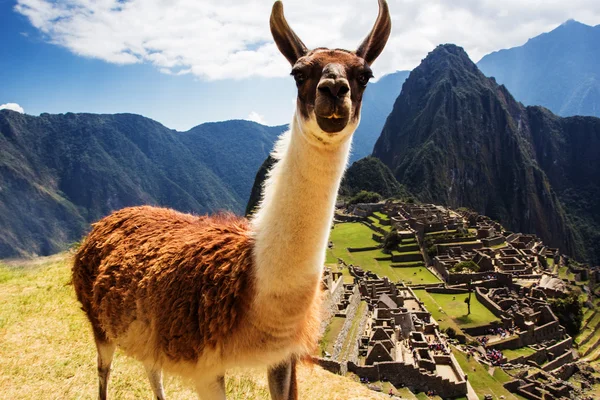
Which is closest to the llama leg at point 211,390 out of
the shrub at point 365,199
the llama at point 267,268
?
the llama at point 267,268

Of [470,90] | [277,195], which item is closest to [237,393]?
[277,195]

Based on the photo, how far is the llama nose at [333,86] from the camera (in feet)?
5.96

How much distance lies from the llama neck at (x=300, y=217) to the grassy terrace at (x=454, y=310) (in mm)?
22163

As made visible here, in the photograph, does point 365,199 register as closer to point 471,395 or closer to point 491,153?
point 471,395

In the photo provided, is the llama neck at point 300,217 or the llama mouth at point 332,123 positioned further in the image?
the llama neck at point 300,217

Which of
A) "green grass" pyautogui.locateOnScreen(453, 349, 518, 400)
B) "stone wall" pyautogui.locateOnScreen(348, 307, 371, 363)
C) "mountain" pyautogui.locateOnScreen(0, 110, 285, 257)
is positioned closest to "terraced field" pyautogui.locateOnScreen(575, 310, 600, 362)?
"green grass" pyautogui.locateOnScreen(453, 349, 518, 400)

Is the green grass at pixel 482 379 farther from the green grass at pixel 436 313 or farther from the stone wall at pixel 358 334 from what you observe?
the stone wall at pixel 358 334

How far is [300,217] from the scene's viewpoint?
2.10 meters

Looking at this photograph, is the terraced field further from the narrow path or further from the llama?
the llama

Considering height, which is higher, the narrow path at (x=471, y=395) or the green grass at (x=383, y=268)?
the green grass at (x=383, y=268)

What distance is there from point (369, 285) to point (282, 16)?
74.6 feet

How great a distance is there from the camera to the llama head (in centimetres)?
183

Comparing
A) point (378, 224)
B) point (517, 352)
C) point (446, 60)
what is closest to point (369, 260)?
point (378, 224)

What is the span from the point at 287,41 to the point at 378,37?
1.64 feet
